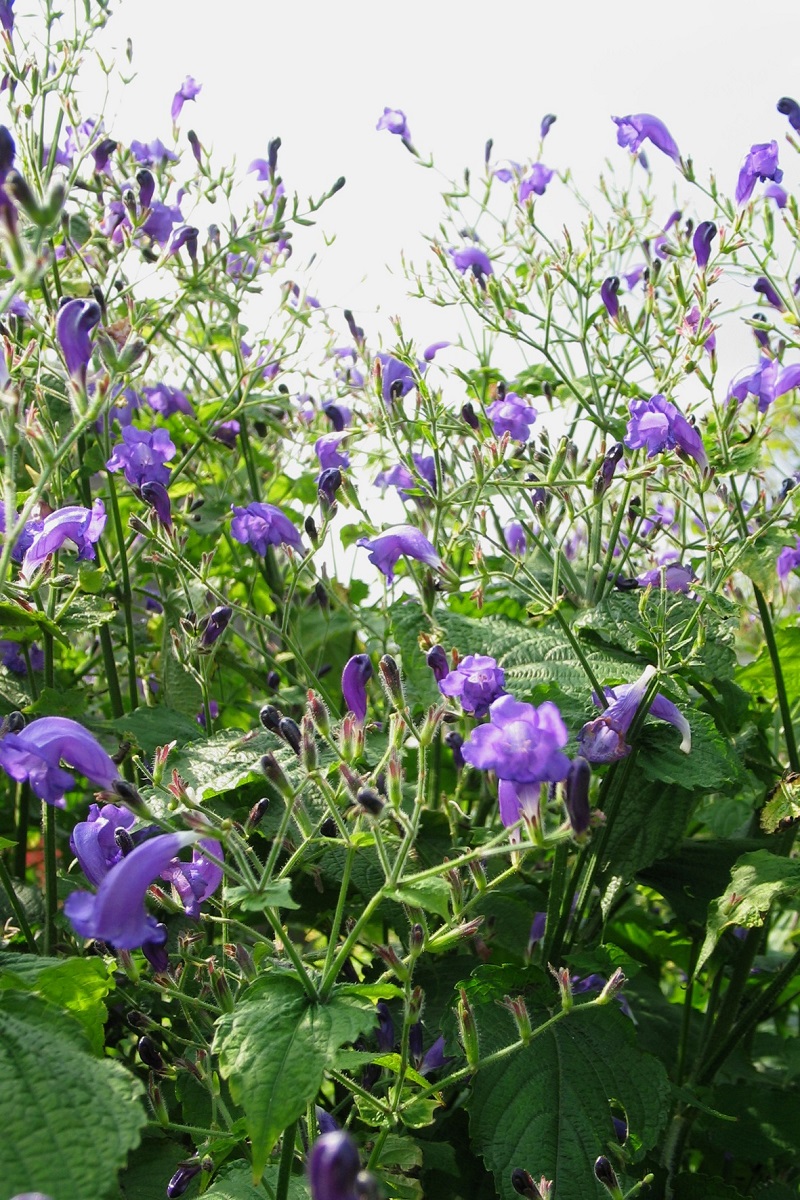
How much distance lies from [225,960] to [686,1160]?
129 centimetres

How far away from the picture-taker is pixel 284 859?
Result: 247cm

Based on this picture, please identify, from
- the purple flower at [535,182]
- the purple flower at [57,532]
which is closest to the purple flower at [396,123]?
the purple flower at [535,182]

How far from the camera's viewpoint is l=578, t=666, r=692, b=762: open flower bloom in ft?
6.51

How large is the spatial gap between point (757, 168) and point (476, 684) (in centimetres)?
165

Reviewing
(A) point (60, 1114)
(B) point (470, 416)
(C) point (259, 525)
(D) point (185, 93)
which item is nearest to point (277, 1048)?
(A) point (60, 1114)

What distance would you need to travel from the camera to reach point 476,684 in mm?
1972

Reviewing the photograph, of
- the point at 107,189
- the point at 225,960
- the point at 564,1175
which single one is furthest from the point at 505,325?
the point at 564,1175

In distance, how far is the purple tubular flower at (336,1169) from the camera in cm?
92

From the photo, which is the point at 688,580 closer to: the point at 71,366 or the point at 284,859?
the point at 284,859

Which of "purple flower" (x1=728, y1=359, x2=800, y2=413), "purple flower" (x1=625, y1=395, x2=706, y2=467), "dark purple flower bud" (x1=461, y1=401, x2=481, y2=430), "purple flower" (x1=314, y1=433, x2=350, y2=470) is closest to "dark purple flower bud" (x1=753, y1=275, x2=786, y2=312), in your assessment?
"purple flower" (x1=728, y1=359, x2=800, y2=413)

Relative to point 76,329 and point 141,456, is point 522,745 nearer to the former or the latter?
point 76,329

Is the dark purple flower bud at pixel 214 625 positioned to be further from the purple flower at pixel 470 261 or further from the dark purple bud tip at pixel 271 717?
the purple flower at pixel 470 261

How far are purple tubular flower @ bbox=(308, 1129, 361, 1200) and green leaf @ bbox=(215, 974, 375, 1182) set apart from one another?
50 cm

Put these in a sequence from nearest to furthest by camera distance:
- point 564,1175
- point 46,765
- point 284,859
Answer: point 46,765, point 564,1175, point 284,859
